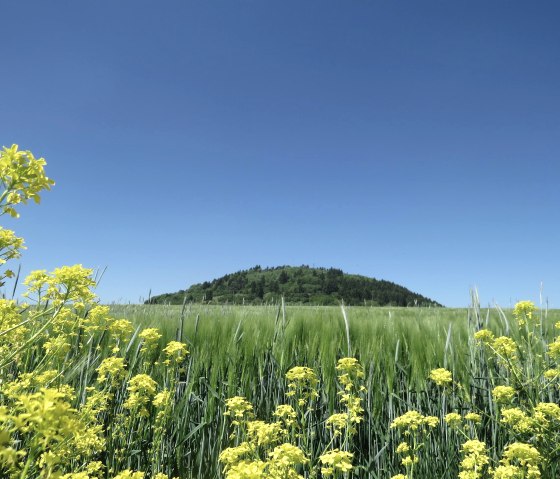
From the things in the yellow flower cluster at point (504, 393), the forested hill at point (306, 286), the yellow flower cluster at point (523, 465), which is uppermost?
the forested hill at point (306, 286)

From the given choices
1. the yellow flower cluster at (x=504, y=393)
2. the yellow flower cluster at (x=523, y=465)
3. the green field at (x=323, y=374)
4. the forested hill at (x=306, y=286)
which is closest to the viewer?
the yellow flower cluster at (x=523, y=465)

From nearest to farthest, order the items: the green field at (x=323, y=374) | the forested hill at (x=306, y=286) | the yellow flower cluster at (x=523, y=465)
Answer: the yellow flower cluster at (x=523, y=465), the green field at (x=323, y=374), the forested hill at (x=306, y=286)

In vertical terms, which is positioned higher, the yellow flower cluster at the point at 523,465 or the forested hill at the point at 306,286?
the forested hill at the point at 306,286

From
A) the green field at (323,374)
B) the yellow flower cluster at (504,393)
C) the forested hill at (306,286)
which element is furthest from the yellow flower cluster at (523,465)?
the forested hill at (306,286)

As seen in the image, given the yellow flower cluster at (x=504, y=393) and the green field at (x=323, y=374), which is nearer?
the yellow flower cluster at (x=504, y=393)

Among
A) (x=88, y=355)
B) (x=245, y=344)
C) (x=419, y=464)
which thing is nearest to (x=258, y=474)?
(x=419, y=464)

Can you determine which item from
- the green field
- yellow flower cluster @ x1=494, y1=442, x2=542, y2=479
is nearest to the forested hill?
the green field

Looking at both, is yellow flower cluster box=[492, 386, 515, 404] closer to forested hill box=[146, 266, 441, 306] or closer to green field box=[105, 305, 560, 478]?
green field box=[105, 305, 560, 478]

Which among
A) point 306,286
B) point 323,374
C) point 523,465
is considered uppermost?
point 306,286

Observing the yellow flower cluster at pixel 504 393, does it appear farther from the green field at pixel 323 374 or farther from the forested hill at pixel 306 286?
the forested hill at pixel 306 286

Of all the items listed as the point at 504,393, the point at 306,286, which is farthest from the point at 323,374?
the point at 306,286

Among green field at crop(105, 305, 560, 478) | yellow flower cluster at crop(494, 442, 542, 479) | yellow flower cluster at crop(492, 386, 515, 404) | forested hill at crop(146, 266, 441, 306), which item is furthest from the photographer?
forested hill at crop(146, 266, 441, 306)

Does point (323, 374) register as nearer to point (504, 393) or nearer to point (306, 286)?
point (504, 393)

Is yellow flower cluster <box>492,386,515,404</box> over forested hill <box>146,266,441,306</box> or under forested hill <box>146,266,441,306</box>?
under
